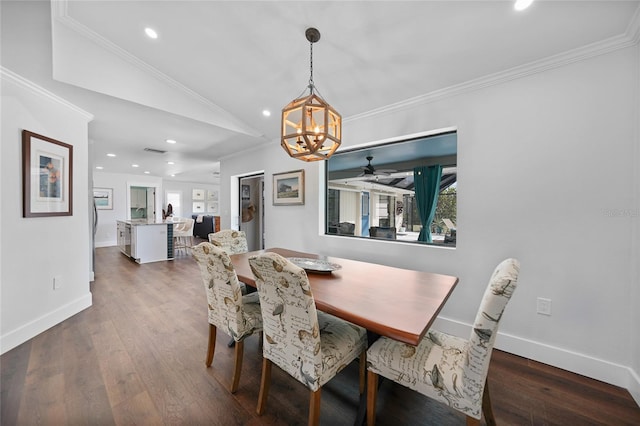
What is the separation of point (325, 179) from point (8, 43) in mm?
3129

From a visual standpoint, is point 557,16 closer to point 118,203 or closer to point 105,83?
point 105,83

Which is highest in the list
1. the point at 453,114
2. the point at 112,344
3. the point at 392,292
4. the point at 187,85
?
the point at 187,85

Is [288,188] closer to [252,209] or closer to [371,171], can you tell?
[371,171]

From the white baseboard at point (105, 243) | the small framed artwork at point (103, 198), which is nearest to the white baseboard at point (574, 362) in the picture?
the white baseboard at point (105, 243)

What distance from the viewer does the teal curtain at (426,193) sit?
2.74m

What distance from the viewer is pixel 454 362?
121 cm

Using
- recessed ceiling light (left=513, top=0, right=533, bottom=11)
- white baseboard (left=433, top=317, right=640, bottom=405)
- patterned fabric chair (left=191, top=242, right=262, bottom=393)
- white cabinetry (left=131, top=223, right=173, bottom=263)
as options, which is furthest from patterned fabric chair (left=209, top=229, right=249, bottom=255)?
white cabinetry (left=131, top=223, right=173, bottom=263)

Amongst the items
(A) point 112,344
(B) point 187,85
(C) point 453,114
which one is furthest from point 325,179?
(A) point 112,344

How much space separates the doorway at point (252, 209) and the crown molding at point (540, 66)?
3.67 m

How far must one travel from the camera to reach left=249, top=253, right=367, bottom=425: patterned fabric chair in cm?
119

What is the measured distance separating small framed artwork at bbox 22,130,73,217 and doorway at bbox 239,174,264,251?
2.90m

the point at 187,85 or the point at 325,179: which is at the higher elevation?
the point at 187,85

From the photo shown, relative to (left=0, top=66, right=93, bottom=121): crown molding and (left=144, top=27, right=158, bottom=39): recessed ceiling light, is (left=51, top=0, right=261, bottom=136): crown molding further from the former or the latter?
(left=0, top=66, right=93, bottom=121): crown molding

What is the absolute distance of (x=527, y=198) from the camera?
203 centimetres
